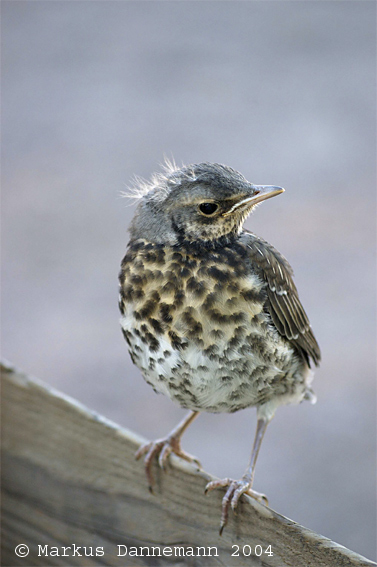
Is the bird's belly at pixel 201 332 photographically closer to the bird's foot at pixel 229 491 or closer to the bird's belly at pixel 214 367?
the bird's belly at pixel 214 367

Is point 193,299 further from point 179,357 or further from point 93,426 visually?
point 93,426

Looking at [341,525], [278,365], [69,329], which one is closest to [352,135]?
[69,329]

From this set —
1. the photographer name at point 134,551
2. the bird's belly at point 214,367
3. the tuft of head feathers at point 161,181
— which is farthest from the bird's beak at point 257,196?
the photographer name at point 134,551

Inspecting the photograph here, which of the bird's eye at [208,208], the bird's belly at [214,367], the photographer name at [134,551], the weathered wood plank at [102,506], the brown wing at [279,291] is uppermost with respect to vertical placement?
the brown wing at [279,291]

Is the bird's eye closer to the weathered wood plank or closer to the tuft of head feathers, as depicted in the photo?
the tuft of head feathers

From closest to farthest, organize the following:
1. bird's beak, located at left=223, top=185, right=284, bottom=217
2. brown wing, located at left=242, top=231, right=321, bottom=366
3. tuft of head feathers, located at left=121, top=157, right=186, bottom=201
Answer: bird's beak, located at left=223, top=185, right=284, bottom=217
tuft of head feathers, located at left=121, top=157, right=186, bottom=201
brown wing, located at left=242, top=231, right=321, bottom=366

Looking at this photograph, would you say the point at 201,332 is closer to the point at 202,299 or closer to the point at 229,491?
the point at 202,299

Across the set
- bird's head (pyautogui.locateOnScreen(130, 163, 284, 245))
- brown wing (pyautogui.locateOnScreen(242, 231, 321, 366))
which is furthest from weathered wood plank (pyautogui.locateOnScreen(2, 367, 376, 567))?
bird's head (pyautogui.locateOnScreen(130, 163, 284, 245))
